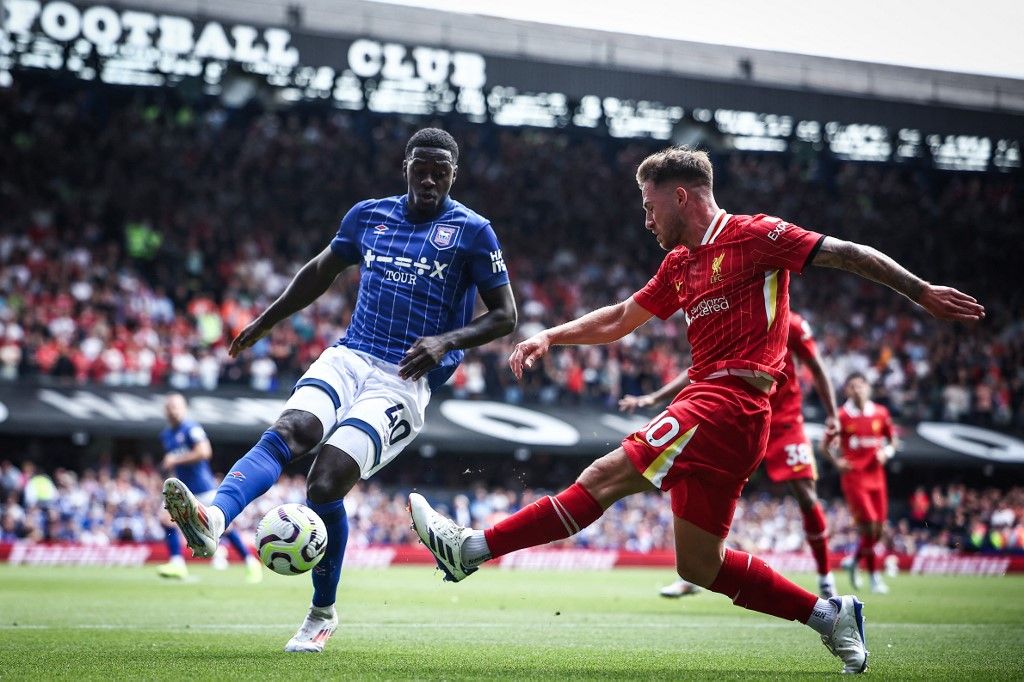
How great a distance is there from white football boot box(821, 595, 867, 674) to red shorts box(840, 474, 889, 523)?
9.11 metres

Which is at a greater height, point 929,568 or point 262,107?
point 262,107

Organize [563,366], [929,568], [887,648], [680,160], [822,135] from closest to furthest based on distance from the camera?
[680,160], [887,648], [929,568], [563,366], [822,135]

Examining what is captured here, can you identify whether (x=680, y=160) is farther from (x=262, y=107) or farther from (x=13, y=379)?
(x=262, y=107)

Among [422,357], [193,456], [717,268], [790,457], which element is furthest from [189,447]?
[717,268]

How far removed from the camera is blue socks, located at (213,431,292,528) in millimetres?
5594

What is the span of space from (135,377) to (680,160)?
1817 centimetres

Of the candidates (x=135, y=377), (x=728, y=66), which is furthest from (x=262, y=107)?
(x=728, y=66)

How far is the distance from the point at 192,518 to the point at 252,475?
541 millimetres

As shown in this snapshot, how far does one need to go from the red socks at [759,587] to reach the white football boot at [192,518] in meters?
2.49

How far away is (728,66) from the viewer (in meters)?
29.9

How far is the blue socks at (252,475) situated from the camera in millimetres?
5594

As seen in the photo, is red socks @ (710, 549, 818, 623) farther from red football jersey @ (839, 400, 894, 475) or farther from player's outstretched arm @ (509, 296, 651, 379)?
A: red football jersey @ (839, 400, 894, 475)

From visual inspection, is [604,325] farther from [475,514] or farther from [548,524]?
[475,514]

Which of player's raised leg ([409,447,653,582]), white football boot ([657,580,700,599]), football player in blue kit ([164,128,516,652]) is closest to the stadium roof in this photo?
white football boot ([657,580,700,599])
